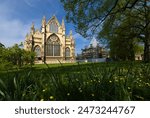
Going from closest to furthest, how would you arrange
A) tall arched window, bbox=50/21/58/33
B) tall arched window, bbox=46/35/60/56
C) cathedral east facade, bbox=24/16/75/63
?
cathedral east facade, bbox=24/16/75/63 → tall arched window, bbox=46/35/60/56 → tall arched window, bbox=50/21/58/33

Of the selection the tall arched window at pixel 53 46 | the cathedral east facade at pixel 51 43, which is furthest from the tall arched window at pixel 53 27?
the tall arched window at pixel 53 46

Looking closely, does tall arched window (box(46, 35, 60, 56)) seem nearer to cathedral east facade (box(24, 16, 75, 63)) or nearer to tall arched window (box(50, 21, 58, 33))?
cathedral east facade (box(24, 16, 75, 63))

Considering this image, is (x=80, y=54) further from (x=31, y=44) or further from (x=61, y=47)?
(x=31, y=44)

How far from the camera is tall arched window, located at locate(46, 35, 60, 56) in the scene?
299ft

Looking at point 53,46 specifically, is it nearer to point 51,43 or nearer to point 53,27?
point 51,43

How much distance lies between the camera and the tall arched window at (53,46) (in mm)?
91188

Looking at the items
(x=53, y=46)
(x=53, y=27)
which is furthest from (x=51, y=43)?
(x=53, y=27)

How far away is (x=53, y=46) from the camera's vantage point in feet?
304

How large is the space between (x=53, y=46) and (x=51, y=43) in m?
1.75

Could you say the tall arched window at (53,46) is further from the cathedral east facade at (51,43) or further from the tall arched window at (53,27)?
the tall arched window at (53,27)

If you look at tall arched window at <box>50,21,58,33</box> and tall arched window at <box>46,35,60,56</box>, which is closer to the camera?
tall arched window at <box>46,35,60,56</box>

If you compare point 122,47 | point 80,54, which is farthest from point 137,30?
point 80,54

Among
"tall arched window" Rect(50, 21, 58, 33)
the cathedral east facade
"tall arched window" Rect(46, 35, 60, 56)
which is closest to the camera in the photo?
the cathedral east facade

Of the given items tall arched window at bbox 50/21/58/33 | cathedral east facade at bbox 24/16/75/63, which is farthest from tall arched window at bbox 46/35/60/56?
tall arched window at bbox 50/21/58/33
